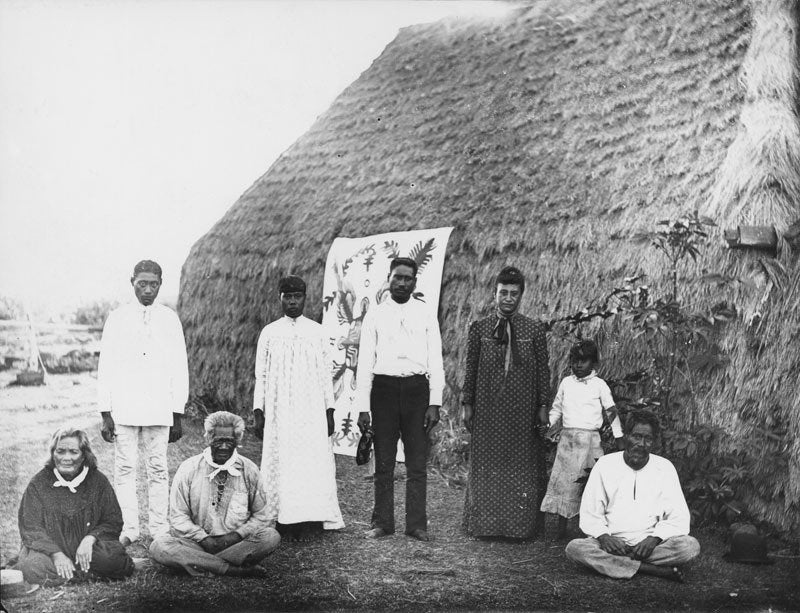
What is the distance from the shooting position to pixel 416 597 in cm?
450

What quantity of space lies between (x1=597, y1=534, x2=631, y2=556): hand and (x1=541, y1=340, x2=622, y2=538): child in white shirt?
531 mm

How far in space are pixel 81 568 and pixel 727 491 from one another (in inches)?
136

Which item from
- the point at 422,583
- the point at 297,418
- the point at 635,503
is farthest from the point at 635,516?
the point at 297,418

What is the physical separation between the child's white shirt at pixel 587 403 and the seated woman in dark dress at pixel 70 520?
2.53m

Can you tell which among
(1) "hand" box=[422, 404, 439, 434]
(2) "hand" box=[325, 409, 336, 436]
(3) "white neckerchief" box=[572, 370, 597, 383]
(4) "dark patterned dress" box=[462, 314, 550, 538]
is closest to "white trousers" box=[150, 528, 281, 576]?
(2) "hand" box=[325, 409, 336, 436]

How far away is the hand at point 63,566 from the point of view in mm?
4480

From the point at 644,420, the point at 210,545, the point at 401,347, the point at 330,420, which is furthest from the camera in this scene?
the point at 330,420

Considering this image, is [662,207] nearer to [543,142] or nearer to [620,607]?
[543,142]

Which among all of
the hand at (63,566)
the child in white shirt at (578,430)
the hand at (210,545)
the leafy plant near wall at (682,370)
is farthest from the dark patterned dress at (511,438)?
the hand at (63,566)

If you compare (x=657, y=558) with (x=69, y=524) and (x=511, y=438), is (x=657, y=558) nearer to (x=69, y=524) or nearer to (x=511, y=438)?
(x=511, y=438)

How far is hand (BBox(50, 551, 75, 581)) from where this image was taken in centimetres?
448

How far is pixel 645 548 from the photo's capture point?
466 centimetres

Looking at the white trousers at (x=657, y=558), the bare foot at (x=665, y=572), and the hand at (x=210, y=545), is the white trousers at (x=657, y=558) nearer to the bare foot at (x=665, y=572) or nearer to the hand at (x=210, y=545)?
the bare foot at (x=665, y=572)

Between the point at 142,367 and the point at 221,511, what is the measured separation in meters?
1.04
